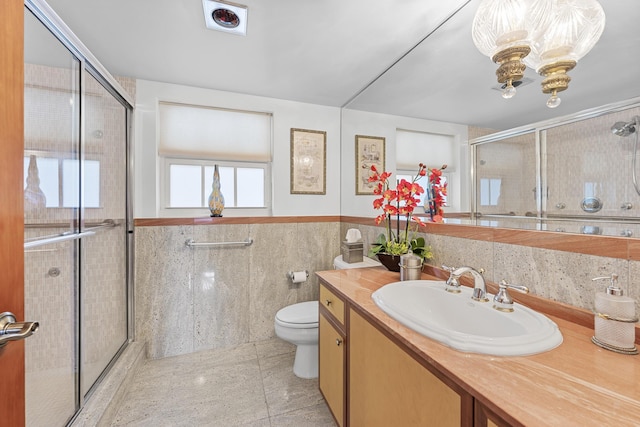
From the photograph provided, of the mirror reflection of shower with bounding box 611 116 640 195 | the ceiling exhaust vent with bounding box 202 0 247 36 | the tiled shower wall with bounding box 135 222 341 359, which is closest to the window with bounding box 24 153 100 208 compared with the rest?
the tiled shower wall with bounding box 135 222 341 359

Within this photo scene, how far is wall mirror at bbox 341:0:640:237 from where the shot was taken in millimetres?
832

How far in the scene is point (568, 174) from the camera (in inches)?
37.5

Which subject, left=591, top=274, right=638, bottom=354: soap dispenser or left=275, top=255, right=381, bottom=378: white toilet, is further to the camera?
left=275, top=255, right=381, bottom=378: white toilet

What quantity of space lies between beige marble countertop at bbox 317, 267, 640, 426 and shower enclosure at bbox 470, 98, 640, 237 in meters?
0.38

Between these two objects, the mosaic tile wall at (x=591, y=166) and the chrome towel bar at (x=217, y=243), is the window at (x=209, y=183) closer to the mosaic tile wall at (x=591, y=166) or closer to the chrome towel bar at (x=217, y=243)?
the chrome towel bar at (x=217, y=243)

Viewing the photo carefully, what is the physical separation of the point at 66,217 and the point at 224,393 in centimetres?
140

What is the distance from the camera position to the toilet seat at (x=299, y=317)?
1788 mm

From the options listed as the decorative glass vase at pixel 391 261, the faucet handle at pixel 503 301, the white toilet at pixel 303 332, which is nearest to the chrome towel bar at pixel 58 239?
the white toilet at pixel 303 332

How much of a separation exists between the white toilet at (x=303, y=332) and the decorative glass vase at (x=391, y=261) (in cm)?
25

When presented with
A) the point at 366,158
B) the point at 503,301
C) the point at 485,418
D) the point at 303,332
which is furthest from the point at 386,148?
the point at 485,418

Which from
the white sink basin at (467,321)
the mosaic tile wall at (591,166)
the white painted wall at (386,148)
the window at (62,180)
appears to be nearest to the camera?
the white sink basin at (467,321)

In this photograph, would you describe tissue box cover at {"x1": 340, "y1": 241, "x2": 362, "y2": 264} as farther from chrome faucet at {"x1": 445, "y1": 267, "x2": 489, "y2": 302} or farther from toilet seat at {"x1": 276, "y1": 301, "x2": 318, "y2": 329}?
chrome faucet at {"x1": 445, "y1": 267, "x2": 489, "y2": 302}

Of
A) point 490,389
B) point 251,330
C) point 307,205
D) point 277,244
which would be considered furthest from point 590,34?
point 251,330

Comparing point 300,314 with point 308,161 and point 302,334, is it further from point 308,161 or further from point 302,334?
point 308,161
